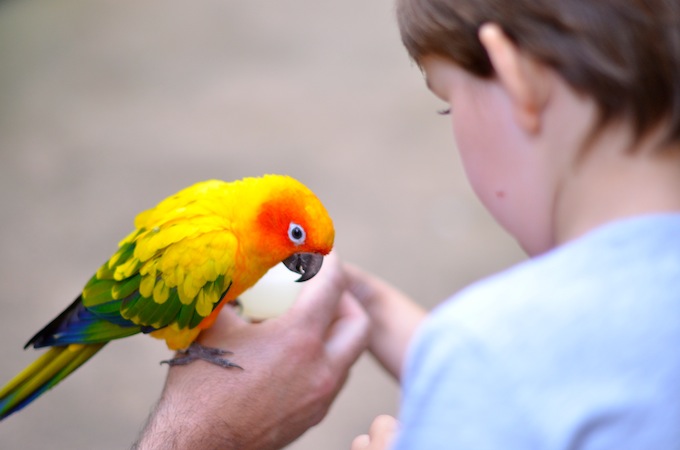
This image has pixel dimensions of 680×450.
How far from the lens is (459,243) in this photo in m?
2.45

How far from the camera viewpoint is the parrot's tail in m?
1.21

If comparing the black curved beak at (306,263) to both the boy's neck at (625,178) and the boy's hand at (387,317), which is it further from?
the boy's neck at (625,178)

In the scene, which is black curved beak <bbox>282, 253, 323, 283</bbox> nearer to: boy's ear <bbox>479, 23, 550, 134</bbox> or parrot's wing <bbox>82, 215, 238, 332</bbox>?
parrot's wing <bbox>82, 215, 238, 332</bbox>

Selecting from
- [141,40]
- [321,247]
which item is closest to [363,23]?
[141,40]

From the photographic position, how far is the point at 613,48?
0.59 metres

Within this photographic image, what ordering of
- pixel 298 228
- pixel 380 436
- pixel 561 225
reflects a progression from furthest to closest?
pixel 298 228
pixel 380 436
pixel 561 225

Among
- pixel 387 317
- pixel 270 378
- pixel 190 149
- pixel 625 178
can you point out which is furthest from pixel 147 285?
pixel 190 149

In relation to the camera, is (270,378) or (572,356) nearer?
(572,356)

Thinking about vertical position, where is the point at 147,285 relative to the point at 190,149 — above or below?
below

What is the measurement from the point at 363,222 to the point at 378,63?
93 centimetres

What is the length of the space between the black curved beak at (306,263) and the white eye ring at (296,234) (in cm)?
3

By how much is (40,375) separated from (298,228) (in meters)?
0.51

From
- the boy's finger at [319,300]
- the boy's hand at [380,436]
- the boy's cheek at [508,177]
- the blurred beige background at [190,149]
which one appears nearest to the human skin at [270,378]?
the boy's finger at [319,300]

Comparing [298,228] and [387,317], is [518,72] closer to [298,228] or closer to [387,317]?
[298,228]
